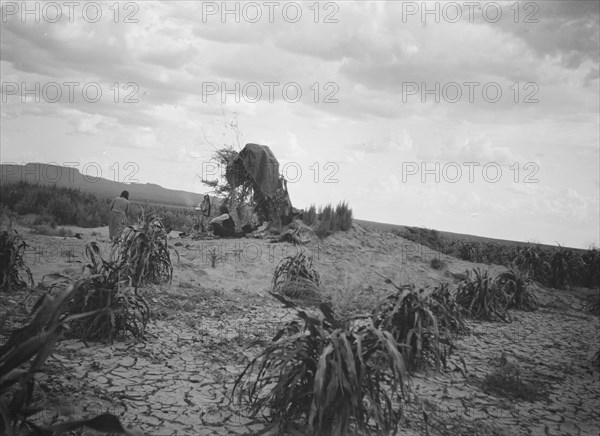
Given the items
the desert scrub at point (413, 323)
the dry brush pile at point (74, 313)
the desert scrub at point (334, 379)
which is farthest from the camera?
the desert scrub at point (413, 323)

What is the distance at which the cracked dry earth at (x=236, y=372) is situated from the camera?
120 inches

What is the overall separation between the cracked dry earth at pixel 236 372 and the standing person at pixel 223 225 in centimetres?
401

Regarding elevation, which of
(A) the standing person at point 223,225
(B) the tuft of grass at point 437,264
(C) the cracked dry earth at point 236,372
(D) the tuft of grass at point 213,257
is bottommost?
(C) the cracked dry earth at point 236,372

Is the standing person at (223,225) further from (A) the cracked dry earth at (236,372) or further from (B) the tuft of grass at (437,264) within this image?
(B) the tuft of grass at (437,264)

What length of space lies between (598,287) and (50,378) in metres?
15.6

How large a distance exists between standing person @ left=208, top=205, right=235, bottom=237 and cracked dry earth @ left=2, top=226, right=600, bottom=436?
4.01 metres

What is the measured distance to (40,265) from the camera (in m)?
7.06

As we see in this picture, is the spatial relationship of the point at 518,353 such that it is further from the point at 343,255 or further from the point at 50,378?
the point at 343,255

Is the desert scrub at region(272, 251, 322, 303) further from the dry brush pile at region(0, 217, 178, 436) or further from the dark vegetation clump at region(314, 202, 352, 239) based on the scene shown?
the dark vegetation clump at region(314, 202, 352, 239)

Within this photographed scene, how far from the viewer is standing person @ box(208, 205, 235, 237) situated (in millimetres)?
12055

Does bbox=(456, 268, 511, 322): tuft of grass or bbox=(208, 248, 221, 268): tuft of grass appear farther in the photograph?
bbox=(208, 248, 221, 268): tuft of grass

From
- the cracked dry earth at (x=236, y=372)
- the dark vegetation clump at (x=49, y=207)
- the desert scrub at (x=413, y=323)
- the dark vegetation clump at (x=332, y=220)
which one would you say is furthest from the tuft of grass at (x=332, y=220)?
the dark vegetation clump at (x=49, y=207)

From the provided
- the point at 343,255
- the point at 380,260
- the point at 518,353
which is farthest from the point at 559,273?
the point at 518,353

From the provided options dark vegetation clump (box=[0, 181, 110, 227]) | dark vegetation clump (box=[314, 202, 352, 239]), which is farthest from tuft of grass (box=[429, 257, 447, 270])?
dark vegetation clump (box=[0, 181, 110, 227])
